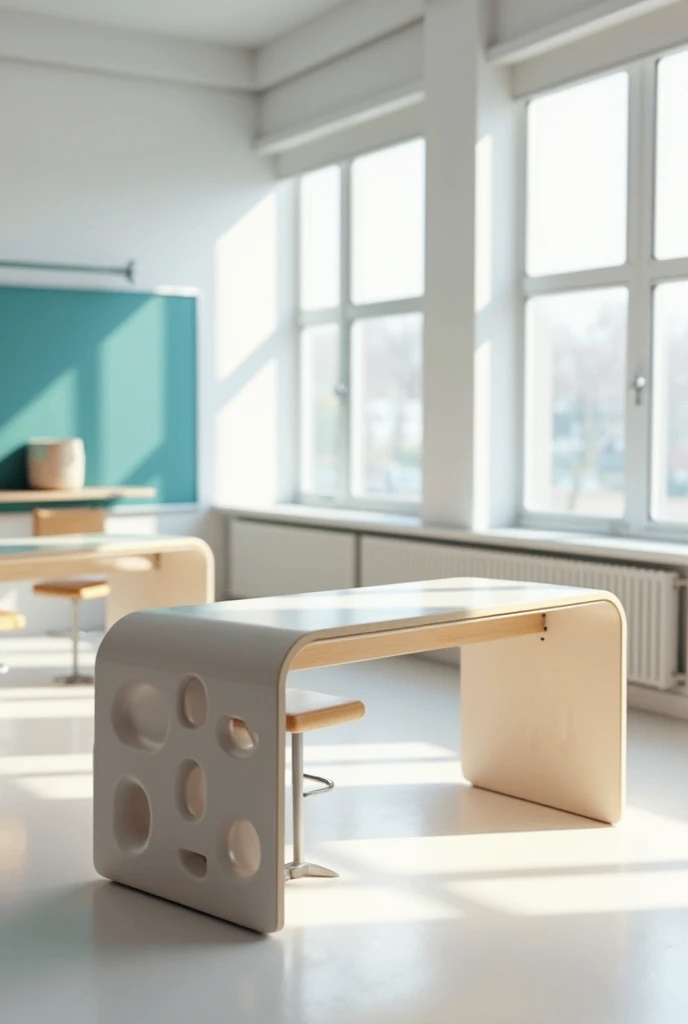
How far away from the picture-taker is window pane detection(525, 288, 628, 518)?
5.82 metres

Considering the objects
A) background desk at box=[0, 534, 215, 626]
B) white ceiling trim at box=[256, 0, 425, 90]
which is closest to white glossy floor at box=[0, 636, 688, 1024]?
background desk at box=[0, 534, 215, 626]

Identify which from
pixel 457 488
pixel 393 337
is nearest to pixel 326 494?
pixel 393 337

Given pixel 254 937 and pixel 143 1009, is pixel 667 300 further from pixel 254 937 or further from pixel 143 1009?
pixel 143 1009

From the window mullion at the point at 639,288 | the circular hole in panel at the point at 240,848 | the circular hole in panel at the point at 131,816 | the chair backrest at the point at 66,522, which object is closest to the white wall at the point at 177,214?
the chair backrest at the point at 66,522

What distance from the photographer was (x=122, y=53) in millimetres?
7316

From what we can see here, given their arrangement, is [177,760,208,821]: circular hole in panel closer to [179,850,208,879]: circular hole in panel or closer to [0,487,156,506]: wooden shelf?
[179,850,208,879]: circular hole in panel

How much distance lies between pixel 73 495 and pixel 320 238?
234cm

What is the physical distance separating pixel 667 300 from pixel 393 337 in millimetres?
2148

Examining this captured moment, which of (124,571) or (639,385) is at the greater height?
(639,385)

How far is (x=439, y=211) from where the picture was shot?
20.8 ft

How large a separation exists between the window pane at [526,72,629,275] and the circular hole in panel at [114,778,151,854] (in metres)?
3.50

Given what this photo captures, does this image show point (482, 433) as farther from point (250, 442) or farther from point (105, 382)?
point (105, 382)

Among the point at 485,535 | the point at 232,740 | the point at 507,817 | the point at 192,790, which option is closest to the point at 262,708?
the point at 232,740

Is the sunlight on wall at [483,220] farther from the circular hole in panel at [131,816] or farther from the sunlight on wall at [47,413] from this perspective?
the circular hole in panel at [131,816]
